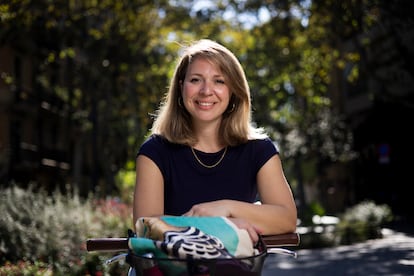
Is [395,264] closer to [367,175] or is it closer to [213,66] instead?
[213,66]

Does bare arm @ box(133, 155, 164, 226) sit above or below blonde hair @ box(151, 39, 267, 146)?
below

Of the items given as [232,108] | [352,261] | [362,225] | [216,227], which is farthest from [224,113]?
[362,225]

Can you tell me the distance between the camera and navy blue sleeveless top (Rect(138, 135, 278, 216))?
2.96 meters

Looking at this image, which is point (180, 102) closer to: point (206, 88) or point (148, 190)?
point (206, 88)

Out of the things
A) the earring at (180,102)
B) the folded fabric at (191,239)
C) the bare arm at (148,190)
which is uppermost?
the earring at (180,102)

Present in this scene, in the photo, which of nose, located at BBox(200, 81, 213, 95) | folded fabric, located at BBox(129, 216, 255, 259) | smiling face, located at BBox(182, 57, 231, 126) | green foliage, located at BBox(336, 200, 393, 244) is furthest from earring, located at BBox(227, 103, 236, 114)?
green foliage, located at BBox(336, 200, 393, 244)

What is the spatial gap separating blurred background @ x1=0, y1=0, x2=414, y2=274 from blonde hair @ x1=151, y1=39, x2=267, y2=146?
56 cm

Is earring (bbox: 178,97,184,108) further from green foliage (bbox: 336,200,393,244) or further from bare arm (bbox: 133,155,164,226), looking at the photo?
green foliage (bbox: 336,200,393,244)

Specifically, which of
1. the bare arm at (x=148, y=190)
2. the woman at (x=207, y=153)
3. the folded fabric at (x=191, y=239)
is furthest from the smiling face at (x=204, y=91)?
the folded fabric at (x=191, y=239)

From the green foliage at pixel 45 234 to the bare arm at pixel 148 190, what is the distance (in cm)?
488

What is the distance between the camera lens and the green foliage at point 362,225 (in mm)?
19281

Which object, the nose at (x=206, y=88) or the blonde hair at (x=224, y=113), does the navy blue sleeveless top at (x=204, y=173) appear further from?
the nose at (x=206, y=88)

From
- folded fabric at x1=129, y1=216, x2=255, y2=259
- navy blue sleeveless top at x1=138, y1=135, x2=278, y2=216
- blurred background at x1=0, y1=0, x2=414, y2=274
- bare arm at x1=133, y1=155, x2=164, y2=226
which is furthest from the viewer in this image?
blurred background at x1=0, y1=0, x2=414, y2=274

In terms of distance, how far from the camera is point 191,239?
77.6 inches
